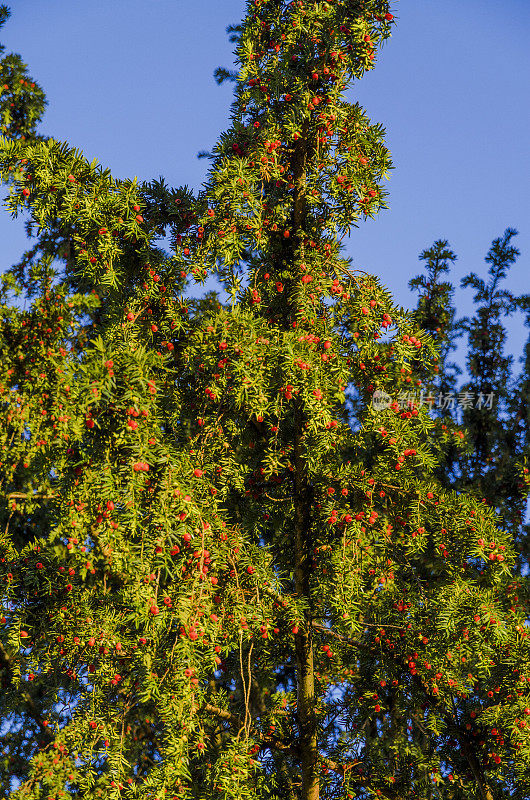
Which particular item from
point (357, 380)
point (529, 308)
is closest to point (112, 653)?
point (357, 380)

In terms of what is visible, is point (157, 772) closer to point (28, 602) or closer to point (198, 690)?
point (198, 690)

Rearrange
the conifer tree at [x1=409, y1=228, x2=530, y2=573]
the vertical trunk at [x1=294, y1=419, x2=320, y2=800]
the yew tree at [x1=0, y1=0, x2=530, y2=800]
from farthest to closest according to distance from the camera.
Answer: the conifer tree at [x1=409, y1=228, x2=530, y2=573]
the vertical trunk at [x1=294, y1=419, x2=320, y2=800]
the yew tree at [x1=0, y1=0, x2=530, y2=800]

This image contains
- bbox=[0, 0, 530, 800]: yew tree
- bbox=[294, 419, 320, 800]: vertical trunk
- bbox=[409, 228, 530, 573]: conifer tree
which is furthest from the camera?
bbox=[409, 228, 530, 573]: conifer tree

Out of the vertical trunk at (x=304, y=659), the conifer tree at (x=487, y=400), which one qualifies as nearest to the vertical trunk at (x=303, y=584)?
the vertical trunk at (x=304, y=659)

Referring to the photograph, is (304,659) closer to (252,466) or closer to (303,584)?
(303,584)

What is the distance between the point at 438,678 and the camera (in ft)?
14.4

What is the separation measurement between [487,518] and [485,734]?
2.08 meters

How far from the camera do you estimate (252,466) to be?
459 centimetres

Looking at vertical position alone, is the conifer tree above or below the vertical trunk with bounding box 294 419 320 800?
above

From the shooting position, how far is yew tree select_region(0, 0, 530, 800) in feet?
11.1

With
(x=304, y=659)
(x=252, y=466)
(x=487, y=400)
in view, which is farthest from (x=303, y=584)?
(x=487, y=400)

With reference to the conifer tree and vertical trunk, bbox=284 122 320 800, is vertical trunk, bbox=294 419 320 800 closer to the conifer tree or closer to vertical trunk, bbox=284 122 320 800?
vertical trunk, bbox=284 122 320 800

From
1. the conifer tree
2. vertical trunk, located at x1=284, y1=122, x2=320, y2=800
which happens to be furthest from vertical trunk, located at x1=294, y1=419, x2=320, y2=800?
the conifer tree

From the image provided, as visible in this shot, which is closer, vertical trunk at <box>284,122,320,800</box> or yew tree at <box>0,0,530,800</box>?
yew tree at <box>0,0,530,800</box>
